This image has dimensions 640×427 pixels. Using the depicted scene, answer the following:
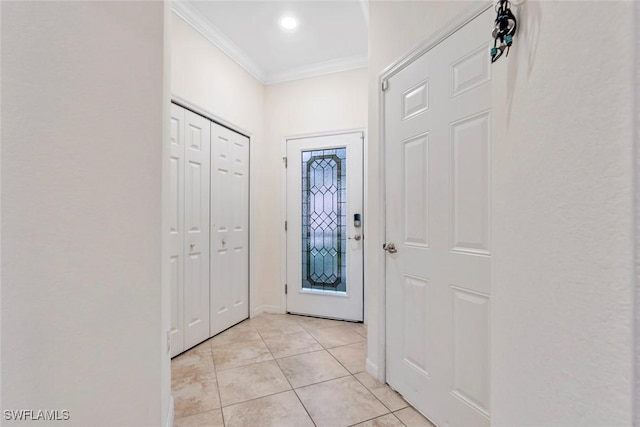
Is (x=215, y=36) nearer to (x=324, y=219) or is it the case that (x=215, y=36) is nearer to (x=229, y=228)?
(x=229, y=228)

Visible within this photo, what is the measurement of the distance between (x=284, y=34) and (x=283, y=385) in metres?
2.85

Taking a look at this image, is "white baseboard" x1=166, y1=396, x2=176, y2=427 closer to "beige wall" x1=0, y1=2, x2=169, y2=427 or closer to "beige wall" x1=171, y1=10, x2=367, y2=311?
"beige wall" x1=0, y1=2, x2=169, y2=427

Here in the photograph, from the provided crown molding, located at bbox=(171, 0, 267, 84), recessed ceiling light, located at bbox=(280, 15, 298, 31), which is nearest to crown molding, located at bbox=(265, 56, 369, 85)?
crown molding, located at bbox=(171, 0, 267, 84)

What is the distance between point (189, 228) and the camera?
255 cm

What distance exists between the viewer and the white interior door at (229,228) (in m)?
2.85

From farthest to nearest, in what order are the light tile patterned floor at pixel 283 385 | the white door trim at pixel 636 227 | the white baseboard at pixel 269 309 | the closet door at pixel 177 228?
the white baseboard at pixel 269 309 < the closet door at pixel 177 228 < the light tile patterned floor at pixel 283 385 < the white door trim at pixel 636 227

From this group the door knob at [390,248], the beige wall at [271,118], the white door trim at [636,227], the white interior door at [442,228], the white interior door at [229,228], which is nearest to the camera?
the white door trim at [636,227]

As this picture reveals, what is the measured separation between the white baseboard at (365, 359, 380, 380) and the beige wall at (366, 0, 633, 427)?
1.20m

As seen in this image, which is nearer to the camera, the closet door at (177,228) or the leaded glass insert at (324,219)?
the closet door at (177,228)

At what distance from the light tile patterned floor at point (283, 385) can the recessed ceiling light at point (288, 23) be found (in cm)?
275

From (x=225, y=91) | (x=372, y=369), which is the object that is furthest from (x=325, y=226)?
(x=225, y=91)

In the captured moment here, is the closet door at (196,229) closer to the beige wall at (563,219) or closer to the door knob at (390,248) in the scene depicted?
the door knob at (390,248)

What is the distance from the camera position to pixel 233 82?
306cm

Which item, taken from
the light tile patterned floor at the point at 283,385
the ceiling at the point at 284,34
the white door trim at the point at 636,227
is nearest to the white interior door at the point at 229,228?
the light tile patterned floor at the point at 283,385
